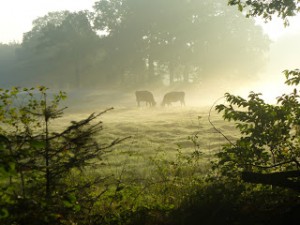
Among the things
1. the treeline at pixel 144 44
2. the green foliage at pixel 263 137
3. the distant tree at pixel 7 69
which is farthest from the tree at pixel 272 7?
the distant tree at pixel 7 69

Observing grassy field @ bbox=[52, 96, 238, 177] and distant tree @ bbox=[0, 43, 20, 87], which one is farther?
distant tree @ bbox=[0, 43, 20, 87]

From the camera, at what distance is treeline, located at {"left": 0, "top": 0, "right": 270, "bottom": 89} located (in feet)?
206

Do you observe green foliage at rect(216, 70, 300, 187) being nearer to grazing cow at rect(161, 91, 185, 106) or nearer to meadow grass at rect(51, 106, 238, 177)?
meadow grass at rect(51, 106, 238, 177)

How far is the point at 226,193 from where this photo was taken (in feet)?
20.0

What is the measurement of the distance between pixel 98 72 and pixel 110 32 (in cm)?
717

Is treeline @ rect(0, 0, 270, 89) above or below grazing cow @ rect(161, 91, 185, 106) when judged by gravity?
above

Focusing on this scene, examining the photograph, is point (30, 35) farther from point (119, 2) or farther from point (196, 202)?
point (196, 202)

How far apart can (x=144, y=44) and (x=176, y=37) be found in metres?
5.27

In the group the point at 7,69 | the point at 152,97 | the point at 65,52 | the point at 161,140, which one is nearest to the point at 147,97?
the point at 152,97

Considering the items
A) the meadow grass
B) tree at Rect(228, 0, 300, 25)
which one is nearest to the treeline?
the meadow grass

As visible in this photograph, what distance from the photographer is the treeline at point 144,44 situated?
206 ft

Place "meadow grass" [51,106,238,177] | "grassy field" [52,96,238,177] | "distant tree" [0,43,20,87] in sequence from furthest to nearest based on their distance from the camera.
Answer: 1. "distant tree" [0,43,20,87]
2. "grassy field" [52,96,238,177]
3. "meadow grass" [51,106,238,177]

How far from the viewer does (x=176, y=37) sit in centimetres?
6319

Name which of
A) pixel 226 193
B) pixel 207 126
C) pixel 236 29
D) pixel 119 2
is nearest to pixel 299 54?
pixel 236 29
